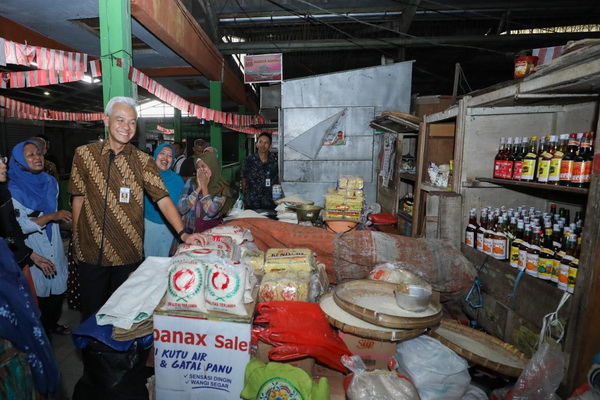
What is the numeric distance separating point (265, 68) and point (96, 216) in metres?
6.40

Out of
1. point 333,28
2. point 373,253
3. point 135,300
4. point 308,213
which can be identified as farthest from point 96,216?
point 333,28

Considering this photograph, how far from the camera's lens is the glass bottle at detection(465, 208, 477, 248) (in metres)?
3.12

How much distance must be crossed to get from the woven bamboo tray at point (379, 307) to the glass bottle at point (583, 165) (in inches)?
50.1

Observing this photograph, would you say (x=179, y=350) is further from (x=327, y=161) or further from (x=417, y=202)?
(x=327, y=161)

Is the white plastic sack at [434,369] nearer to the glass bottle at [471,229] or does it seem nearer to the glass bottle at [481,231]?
the glass bottle at [481,231]

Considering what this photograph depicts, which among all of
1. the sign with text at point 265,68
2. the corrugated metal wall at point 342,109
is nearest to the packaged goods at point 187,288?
the corrugated metal wall at point 342,109

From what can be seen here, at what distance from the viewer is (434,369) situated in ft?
6.48

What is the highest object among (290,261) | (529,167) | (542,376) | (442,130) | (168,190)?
(442,130)

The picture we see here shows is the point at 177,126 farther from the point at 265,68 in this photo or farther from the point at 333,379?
the point at 333,379

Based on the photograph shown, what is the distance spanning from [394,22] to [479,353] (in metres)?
8.61

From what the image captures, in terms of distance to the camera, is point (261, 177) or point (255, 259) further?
point (261, 177)

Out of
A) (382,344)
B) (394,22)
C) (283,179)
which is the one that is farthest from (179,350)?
(394,22)

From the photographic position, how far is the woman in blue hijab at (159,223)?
11.4 ft

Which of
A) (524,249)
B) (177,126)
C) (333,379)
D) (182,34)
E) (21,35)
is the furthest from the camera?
(177,126)
